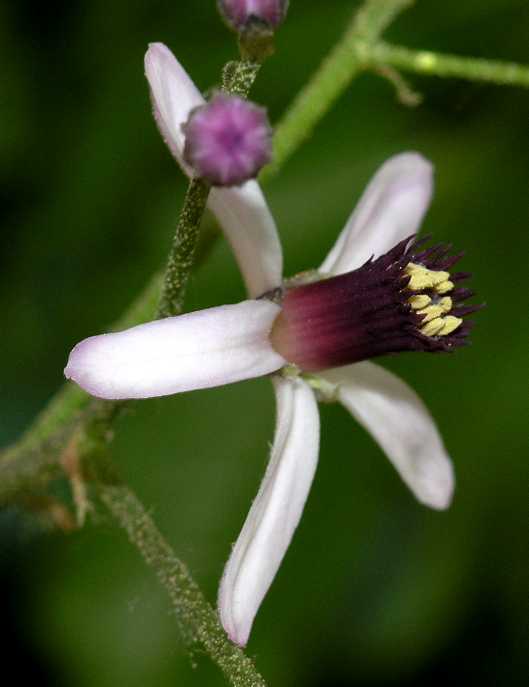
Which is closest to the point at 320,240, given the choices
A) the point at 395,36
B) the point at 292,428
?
the point at 395,36

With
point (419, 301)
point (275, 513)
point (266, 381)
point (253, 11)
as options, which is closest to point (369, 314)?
point (419, 301)

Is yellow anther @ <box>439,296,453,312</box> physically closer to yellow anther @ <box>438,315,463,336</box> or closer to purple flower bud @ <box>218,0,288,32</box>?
yellow anther @ <box>438,315,463,336</box>

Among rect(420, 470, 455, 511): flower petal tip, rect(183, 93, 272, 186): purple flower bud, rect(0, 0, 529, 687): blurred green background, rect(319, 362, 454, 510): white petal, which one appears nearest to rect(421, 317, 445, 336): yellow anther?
rect(319, 362, 454, 510): white petal

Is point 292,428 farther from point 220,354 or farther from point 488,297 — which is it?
point 488,297

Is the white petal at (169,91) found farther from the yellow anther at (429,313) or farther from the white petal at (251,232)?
the yellow anther at (429,313)

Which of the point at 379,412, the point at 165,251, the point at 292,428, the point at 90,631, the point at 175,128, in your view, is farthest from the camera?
the point at 165,251

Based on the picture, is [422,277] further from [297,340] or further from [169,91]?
[169,91]

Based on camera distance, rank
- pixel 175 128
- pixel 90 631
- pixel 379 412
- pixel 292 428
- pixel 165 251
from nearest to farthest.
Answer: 1. pixel 175 128
2. pixel 292 428
3. pixel 379 412
4. pixel 90 631
5. pixel 165 251
